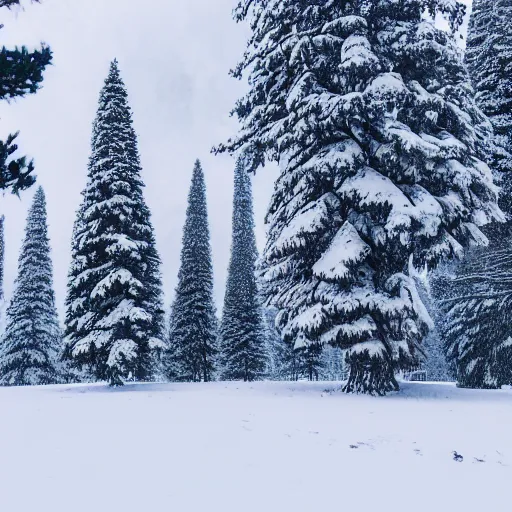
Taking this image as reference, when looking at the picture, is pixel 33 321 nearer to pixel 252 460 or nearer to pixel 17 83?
pixel 17 83

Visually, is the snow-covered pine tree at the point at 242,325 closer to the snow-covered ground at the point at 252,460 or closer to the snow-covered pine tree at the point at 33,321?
the snow-covered pine tree at the point at 33,321

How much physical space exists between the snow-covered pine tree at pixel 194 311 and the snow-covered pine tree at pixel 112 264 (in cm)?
1207

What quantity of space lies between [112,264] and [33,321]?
60.0 ft

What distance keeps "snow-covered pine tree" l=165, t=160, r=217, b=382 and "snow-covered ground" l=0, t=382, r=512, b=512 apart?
27.3 metres

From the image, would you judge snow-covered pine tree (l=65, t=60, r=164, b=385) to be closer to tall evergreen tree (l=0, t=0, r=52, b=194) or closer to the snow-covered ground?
tall evergreen tree (l=0, t=0, r=52, b=194)

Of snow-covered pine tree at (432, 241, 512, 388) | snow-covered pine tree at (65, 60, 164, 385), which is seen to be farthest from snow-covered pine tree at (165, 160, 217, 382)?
snow-covered pine tree at (432, 241, 512, 388)

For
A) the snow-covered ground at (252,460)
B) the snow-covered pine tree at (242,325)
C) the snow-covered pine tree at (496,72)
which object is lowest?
the snow-covered ground at (252,460)

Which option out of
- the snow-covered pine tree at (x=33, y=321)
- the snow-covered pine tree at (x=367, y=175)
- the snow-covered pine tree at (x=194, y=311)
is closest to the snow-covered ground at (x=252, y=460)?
the snow-covered pine tree at (x=367, y=175)

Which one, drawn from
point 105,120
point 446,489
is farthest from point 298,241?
point 105,120

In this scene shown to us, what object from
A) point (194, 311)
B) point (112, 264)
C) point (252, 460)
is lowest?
point (252, 460)

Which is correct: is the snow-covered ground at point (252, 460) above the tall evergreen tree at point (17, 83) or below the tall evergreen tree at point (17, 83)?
below

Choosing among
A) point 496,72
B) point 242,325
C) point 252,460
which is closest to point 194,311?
point 242,325

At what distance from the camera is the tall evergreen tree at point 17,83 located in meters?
9.42

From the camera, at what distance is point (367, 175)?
10.0 meters
